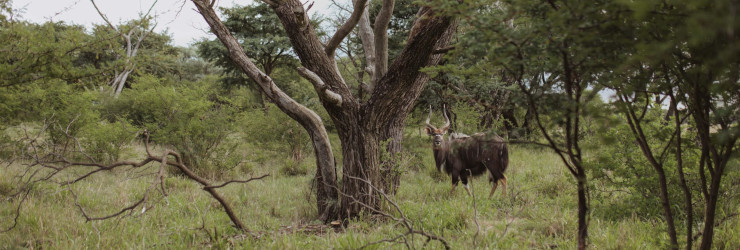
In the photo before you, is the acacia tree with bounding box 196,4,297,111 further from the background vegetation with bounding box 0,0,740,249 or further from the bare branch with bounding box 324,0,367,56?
the bare branch with bounding box 324,0,367,56

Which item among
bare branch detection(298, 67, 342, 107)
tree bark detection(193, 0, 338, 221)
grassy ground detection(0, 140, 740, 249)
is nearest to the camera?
grassy ground detection(0, 140, 740, 249)

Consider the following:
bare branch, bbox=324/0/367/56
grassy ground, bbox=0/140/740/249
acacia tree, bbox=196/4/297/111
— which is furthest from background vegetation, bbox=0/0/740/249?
acacia tree, bbox=196/4/297/111

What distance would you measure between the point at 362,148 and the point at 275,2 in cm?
187

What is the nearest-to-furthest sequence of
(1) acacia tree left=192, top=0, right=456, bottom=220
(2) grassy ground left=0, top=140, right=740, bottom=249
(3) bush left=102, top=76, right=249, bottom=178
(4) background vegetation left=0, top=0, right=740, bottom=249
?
1. (4) background vegetation left=0, top=0, right=740, bottom=249
2. (2) grassy ground left=0, top=140, right=740, bottom=249
3. (1) acacia tree left=192, top=0, right=456, bottom=220
4. (3) bush left=102, top=76, right=249, bottom=178

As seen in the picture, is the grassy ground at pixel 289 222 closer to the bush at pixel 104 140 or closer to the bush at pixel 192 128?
the bush at pixel 192 128

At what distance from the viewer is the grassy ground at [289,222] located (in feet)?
12.7

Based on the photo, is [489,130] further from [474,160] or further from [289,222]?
[474,160]

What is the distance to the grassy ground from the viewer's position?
152 inches

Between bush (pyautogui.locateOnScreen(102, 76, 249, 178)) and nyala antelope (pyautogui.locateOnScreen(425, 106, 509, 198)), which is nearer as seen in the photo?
nyala antelope (pyautogui.locateOnScreen(425, 106, 509, 198))

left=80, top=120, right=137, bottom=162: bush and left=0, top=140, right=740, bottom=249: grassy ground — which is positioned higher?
left=80, top=120, right=137, bottom=162: bush

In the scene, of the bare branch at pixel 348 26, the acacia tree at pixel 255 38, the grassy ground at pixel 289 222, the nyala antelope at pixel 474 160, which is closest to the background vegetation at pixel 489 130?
the grassy ground at pixel 289 222

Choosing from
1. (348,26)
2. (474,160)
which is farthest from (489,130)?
(474,160)

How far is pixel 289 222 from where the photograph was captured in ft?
16.8

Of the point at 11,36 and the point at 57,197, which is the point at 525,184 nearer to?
the point at 57,197
